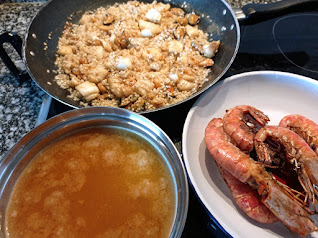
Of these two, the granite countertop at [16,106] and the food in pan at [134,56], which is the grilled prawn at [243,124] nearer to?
the food in pan at [134,56]

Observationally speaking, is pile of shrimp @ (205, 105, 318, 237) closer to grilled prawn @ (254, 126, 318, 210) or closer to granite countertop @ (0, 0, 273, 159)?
grilled prawn @ (254, 126, 318, 210)

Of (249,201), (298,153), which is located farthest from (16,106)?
(298,153)

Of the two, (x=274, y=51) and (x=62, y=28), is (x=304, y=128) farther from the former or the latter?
(x=62, y=28)

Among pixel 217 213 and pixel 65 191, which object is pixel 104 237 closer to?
pixel 65 191

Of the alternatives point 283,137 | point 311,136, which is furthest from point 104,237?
point 311,136

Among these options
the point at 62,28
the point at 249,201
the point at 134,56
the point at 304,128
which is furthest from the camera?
the point at 62,28

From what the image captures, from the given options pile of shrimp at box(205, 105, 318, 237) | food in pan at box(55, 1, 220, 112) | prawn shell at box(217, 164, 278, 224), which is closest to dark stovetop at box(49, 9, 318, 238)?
food in pan at box(55, 1, 220, 112)
